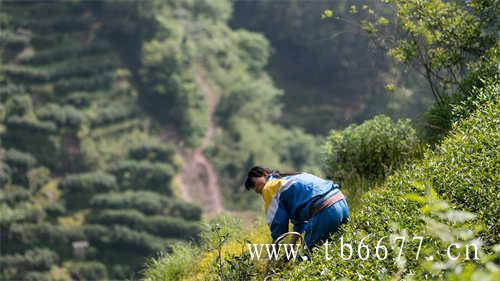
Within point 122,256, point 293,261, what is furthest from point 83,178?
point 293,261

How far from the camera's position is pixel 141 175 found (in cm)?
3550

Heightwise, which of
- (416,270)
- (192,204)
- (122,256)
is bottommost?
(416,270)

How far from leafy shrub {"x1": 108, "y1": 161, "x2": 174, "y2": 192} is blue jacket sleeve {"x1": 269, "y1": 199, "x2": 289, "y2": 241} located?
3127 centimetres

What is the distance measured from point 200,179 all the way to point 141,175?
4293 mm

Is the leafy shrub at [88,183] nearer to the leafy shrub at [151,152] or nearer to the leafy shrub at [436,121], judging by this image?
the leafy shrub at [151,152]

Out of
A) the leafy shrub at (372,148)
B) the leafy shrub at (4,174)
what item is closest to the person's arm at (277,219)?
the leafy shrub at (372,148)

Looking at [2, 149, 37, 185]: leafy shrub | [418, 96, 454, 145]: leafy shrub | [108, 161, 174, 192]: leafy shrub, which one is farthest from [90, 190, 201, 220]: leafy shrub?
[418, 96, 454, 145]: leafy shrub

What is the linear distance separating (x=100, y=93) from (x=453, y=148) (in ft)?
120

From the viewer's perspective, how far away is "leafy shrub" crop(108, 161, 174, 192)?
1385 inches

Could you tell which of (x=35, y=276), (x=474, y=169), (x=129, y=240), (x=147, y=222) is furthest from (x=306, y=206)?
(x=147, y=222)

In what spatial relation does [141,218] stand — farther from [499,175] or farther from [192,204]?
[499,175]

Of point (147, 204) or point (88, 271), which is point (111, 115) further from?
point (88, 271)

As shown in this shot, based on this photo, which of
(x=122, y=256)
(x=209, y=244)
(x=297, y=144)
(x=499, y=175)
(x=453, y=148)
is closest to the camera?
(x=499, y=175)

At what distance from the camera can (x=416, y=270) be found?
3.43 m
